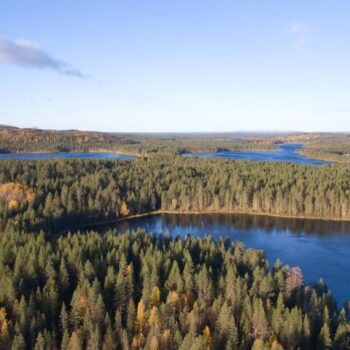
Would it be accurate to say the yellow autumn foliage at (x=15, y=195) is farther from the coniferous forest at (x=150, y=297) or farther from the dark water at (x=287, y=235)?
the dark water at (x=287, y=235)

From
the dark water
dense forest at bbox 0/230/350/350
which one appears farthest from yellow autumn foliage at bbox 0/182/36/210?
dense forest at bbox 0/230/350/350

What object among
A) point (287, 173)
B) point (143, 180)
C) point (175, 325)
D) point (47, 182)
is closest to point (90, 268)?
point (175, 325)

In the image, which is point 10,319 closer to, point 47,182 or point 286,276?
point 286,276

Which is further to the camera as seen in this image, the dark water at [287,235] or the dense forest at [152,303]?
the dark water at [287,235]

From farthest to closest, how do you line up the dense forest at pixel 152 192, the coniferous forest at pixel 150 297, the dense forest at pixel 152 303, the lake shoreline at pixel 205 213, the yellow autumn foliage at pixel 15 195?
the lake shoreline at pixel 205 213 → the dense forest at pixel 152 192 → the yellow autumn foliage at pixel 15 195 → the coniferous forest at pixel 150 297 → the dense forest at pixel 152 303

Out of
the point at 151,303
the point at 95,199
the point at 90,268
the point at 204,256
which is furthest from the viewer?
the point at 95,199

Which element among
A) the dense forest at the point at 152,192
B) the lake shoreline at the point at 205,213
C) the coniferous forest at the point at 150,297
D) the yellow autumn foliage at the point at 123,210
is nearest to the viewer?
the coniferous forest at the point at 150,297

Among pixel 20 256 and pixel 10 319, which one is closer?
pixel 10 319

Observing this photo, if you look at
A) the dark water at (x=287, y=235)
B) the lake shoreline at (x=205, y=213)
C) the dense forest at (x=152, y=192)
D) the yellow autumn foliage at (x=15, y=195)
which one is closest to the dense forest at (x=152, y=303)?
the dark water at (x=287, y=235)
